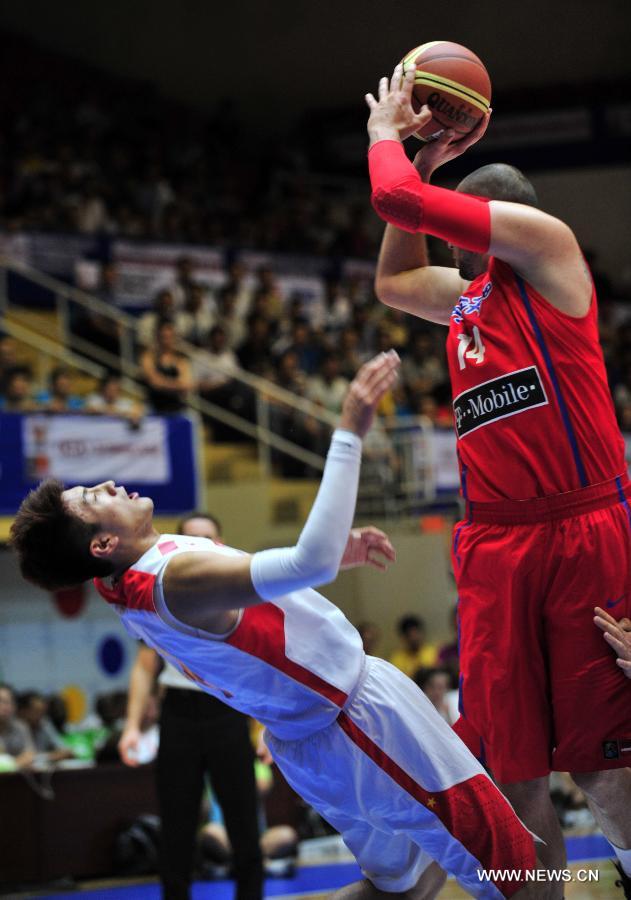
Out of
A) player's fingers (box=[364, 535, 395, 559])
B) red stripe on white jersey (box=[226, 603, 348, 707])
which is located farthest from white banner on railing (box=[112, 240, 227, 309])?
red stripe on white jersey (box=[226, 603, 348, 707])

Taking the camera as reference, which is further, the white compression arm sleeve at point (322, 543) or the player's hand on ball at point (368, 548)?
the player's hand on ball at point (368, 548)

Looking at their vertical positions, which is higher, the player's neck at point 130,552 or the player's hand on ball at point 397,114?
the player's hand on ball at point 397,114

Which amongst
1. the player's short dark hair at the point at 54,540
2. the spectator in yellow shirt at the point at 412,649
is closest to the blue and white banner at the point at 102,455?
the spectator in yellow shirt at the point at 412,649

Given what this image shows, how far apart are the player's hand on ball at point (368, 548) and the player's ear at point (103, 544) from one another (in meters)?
0.65

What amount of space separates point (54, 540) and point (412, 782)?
3.69ft

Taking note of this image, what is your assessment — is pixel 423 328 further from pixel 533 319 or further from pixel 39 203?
pixel 533 319

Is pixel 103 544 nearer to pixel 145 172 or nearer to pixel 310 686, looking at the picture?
pixel 310 686

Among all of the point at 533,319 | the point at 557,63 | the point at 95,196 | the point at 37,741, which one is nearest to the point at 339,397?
the point at 95,196

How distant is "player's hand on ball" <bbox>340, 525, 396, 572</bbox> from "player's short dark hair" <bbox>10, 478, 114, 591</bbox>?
678mm

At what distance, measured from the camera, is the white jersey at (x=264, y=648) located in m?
3.07

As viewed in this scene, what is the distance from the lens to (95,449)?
10.3 m

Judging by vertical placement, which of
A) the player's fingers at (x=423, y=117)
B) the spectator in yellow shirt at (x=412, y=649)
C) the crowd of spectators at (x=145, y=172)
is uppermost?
the crowd of spectators at (x=145, y=172)

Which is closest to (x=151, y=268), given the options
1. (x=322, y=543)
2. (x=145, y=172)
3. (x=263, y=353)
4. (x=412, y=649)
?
(x=263, y=353)

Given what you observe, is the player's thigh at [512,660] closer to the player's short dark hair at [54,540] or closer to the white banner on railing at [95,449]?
the player's short dark hair at [54,540]
